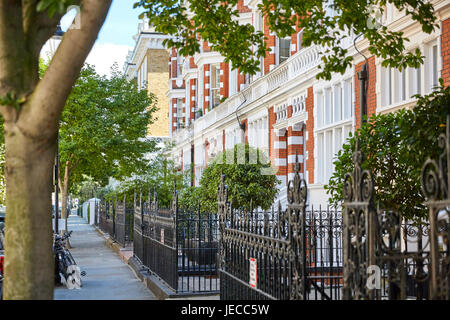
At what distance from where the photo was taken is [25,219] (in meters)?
5.82

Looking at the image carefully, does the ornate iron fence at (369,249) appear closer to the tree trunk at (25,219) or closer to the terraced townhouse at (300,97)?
the tree trunk at (25,219)

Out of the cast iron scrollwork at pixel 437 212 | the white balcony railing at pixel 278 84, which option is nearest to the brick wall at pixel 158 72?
the white balcony railing at pixel 278 84

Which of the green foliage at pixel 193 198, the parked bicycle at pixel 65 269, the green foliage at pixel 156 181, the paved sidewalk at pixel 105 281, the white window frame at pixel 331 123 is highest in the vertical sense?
the white window frame at pixel 331 123

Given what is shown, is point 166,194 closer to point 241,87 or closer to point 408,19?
point 241,87

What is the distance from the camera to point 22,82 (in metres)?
5.96

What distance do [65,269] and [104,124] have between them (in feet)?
45.2

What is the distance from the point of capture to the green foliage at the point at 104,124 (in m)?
28.0

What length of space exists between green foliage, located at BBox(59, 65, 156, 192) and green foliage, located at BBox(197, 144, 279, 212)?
8.59 meters

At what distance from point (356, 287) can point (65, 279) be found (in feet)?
38.0

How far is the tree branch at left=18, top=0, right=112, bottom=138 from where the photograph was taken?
19.0 ft

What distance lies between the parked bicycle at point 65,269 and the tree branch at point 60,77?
31.7 ft

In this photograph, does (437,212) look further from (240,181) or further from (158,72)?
(158,72)

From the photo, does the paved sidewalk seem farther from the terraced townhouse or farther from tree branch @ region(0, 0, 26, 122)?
tree branch @ region(0, 0, 26, 122)

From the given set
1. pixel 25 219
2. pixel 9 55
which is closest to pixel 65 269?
pixel 25 219
